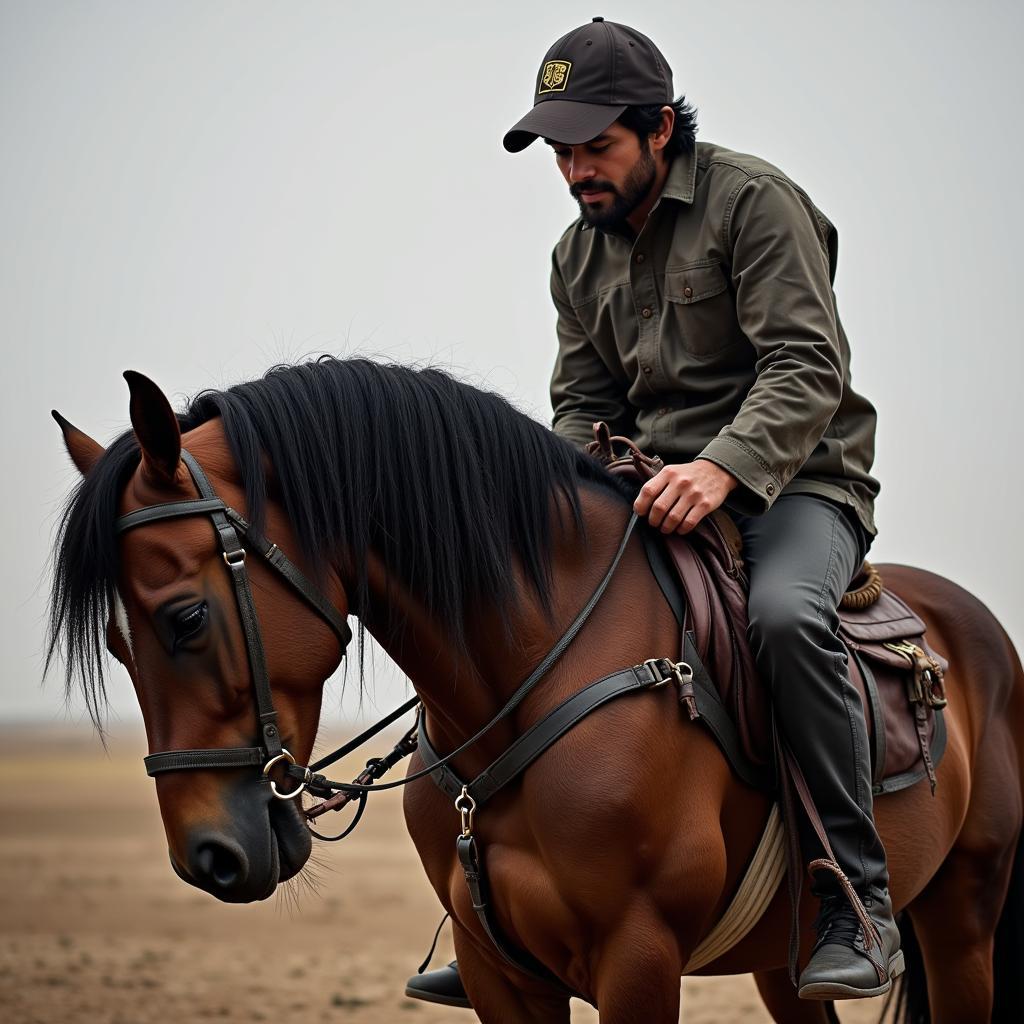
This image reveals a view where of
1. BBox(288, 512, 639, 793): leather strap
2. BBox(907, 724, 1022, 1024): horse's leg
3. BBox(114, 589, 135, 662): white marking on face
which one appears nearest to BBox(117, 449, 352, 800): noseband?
BBox(114, 589, 135, 662): white marking on face

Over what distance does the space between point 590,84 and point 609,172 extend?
0.80 ft

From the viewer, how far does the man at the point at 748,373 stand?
3.13m

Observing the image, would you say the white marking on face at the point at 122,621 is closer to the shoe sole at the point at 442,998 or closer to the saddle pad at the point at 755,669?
the saddle pad at the point at 755,669

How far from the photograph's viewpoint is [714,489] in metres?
3.15

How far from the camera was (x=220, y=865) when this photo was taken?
2.53 metres

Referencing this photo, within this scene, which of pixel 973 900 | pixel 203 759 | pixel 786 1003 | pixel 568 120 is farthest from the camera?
pixel 786 1003

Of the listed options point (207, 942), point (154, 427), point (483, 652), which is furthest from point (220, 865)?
point (207, 942)

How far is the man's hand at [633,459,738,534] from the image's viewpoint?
10.3ft

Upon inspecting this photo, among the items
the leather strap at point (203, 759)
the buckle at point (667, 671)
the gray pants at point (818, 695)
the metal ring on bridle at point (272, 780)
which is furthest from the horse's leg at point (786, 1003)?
the leather strap at point (203, 759)

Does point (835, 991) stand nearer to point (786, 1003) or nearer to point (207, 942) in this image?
point (786, 1003)

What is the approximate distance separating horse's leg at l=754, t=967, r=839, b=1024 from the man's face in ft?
8.64

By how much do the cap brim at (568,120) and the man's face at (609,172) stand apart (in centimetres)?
5

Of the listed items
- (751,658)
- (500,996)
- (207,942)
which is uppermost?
(751,658)

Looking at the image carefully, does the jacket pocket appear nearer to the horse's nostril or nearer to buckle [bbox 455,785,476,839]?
buckle [bbox 455,785,476,839]
